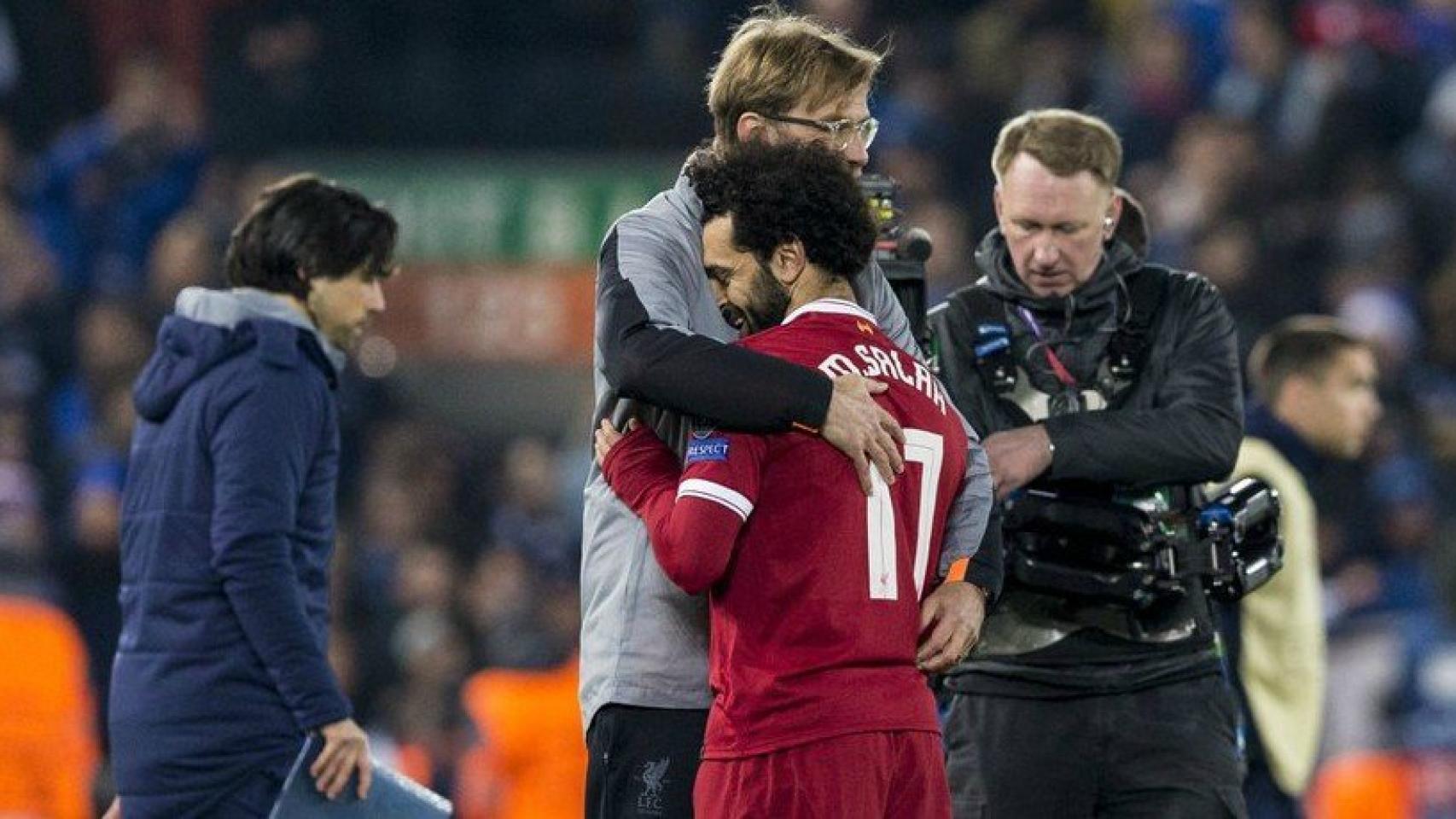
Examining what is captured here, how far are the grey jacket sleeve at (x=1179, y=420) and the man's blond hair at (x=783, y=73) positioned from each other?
0.76 metres

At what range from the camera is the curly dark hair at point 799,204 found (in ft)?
12.5

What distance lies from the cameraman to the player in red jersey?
64cm

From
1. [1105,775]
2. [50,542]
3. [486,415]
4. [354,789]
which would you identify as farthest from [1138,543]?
[486,415]

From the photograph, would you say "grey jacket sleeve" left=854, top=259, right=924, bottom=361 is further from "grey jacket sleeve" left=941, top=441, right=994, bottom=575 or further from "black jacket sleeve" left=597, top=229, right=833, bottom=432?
"black jacket sleeve" left=597, top=229, right=833, bottom=432

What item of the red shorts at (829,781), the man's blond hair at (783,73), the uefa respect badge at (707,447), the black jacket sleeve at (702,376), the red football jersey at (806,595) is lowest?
the red shorts at (829,781)

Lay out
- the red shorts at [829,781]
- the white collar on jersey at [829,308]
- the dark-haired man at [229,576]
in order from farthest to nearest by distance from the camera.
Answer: the dark-haired man at [229,576] → the white collar on jersey at [829,308] → the red shorts at [829,781]

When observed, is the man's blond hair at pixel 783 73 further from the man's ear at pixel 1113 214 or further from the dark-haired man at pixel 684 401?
the man's ear at pixel 1113 214

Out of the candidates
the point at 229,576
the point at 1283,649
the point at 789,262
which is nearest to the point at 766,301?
the point at 789,262

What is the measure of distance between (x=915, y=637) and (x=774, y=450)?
0.35 m

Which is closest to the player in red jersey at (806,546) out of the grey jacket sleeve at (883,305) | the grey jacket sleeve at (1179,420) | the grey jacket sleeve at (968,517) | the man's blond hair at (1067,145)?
the grey jacket sleeve at (968,517)

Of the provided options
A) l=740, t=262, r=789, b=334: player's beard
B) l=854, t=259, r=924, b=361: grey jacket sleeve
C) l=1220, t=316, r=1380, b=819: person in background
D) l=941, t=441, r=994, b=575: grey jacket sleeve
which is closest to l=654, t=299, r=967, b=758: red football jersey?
l=740, t=262, r=789, b=334: player's beard

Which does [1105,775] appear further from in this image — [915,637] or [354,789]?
[354,789]

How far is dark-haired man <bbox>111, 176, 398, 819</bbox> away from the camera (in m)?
4.60

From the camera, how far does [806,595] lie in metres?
3.68
